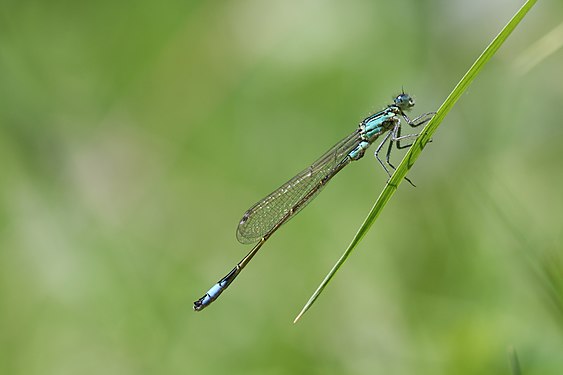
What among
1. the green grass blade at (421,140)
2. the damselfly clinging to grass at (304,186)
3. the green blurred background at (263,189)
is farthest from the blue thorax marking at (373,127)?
the green grass blade at (421,140)

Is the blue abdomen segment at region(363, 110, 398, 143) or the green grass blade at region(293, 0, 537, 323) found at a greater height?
the blue abdomen segment at region(363, 110, 398, 143)

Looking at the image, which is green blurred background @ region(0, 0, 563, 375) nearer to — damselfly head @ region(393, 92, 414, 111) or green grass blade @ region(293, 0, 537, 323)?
damselfly head @ region(393, 92, 414, 111)

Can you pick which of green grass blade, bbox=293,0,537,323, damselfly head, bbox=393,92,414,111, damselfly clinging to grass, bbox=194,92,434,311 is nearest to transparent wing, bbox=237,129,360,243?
damselfly clinging to grass, bbox=194,92,434,311

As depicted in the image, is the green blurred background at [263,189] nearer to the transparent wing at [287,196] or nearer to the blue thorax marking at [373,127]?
the blue thorax marking at [373,127]

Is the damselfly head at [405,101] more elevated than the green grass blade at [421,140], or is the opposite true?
the damselfly head at [405,101]

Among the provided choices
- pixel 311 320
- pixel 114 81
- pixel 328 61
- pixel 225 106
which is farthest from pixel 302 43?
pixel 311 320

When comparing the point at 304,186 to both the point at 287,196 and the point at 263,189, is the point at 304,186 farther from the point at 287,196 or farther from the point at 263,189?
the point at 263,189
